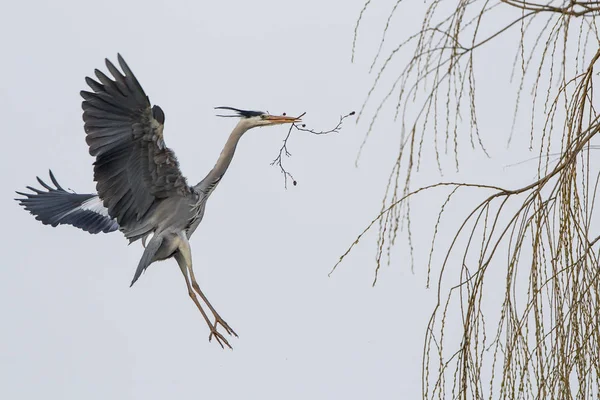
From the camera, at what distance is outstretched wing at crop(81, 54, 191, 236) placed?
9.07 feet

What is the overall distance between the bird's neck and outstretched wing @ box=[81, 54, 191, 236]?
0.14 m

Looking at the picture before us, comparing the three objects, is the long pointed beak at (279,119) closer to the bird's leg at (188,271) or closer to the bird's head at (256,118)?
the bird's head at (256,118)

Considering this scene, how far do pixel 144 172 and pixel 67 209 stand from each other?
1.04 m

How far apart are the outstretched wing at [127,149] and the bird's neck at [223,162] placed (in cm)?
14

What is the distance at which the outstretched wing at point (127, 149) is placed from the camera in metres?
2.77

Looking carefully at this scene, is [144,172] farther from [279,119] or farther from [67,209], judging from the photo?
[67,209]

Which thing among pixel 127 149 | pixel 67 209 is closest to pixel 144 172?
pixel 127 149

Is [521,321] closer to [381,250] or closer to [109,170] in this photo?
[381,250]

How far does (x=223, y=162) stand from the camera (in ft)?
11.0

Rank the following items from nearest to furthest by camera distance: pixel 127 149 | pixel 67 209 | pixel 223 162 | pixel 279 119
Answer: pixel 127 149 < pixel 279 119 < pixel 223 162 < pixel 67 209

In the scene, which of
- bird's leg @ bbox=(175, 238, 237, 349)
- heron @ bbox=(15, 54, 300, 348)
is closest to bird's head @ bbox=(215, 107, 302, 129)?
heron @ bbox=(15, 54, 300, 348)

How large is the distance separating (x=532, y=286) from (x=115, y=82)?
1719 millimetres

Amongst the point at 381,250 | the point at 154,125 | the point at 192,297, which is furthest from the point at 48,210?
the point at 381,250

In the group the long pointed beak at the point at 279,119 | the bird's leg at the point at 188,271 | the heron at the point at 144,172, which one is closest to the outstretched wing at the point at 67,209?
the heron at the point at 144,172
